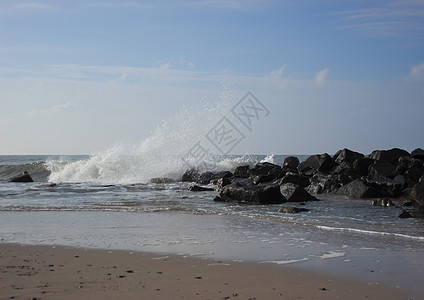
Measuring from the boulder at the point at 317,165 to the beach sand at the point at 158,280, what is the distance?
13.4 m

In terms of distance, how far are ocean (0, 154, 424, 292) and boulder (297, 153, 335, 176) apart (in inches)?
191

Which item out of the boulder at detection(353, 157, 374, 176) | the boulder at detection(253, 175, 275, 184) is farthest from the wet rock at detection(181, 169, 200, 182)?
the boulder at detection(353, 157, 374, 176)

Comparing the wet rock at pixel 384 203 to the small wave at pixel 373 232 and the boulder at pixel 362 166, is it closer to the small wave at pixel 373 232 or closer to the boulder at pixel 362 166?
the small wave at pixel 373 232

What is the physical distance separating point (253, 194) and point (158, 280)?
26.6ft

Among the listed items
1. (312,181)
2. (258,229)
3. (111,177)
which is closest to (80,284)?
(258,229)

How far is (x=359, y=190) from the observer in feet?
45.2

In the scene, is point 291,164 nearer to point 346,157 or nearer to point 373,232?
point 346,157

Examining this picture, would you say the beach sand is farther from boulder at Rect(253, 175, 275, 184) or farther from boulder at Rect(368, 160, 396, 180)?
boulder at Rect(253, 175, 275, 184)

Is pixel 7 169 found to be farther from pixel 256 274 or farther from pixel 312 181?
pixel 256 274

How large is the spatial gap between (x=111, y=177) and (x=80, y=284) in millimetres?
23157

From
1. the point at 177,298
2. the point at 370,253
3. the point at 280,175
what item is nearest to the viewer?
the point at 177,298

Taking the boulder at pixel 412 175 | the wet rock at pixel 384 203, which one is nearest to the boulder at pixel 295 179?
the boulder at pixel 412 175

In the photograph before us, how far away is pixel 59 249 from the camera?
6418 mm

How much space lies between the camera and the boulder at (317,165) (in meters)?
18.6
